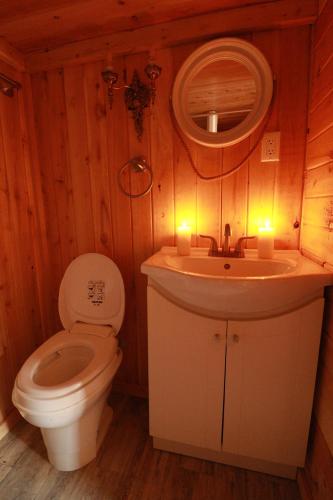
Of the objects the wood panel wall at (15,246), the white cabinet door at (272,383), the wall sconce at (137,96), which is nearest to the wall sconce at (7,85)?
the wood panel wall at (15,246)

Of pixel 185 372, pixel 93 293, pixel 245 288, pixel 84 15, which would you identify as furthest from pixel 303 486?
pixel 84 15

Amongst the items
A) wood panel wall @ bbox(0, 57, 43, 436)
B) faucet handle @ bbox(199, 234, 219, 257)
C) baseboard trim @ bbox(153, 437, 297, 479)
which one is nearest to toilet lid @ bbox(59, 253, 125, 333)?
wood panel wall @ bbox(0, 57, 43, 436)

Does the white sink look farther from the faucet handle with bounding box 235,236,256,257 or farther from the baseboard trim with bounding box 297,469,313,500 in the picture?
the baseboard trim with bounding box 297,469,313,500

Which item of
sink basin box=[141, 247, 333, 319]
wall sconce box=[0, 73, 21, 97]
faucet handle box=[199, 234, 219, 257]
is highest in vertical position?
wall sconce box=[0, 73, 21, 97]

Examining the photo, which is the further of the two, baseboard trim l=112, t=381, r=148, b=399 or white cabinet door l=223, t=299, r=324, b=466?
baseboard trim l=112, t=381, r=148, b=399

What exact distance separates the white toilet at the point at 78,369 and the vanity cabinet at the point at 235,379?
253 mm

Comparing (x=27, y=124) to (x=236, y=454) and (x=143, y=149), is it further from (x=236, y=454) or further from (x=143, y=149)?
(x=236, y=454)

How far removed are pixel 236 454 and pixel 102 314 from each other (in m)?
0.85

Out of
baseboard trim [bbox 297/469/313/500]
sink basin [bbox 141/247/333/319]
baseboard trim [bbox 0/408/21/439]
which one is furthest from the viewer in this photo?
baseboard trim [bbox 0/408/21/439]

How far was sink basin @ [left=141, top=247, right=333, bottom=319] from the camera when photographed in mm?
819

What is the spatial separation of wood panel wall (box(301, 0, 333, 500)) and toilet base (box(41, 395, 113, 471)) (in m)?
0.87

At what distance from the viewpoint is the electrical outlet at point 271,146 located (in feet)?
3.67

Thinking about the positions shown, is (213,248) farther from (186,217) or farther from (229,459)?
(229,459)

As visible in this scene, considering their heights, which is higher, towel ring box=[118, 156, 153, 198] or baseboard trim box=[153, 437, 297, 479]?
towel ring box=[118, 156, 153, 198]
